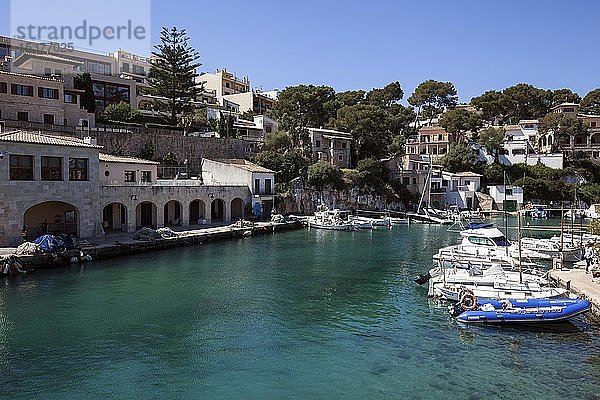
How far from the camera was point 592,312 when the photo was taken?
1788cm

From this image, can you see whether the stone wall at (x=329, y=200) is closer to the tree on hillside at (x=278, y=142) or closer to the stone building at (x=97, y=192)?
the stone building at (x=97, y=192)

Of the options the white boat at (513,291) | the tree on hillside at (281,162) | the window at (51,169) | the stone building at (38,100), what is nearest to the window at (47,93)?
the stone building at (38,100)

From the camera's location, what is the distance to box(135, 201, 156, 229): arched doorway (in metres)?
37.3

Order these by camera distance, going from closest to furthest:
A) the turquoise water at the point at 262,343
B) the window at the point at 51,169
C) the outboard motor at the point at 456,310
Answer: the turquoise water at the point at 262,343, the outboard motor at the point at 456,310, the window at the point at 51,169

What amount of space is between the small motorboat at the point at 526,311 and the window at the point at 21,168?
23.7 meters

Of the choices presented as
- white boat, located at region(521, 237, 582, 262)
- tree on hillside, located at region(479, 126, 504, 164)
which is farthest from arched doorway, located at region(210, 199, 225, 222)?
tree on hillside, located at region(479, 126, 504, 164)

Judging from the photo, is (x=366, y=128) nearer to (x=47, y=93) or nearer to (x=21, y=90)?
(x=47, y=93)

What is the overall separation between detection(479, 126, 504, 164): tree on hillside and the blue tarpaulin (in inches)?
2396

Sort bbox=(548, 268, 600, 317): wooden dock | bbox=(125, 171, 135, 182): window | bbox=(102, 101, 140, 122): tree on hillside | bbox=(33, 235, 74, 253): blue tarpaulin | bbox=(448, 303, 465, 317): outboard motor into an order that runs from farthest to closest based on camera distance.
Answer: bbox=(102, 101, 140, 122): tree on hillside, bbox=(125, 171, 135, 182): window, bbox=(33, 235, 74, 253): blue tarpaulin, bbox=(548, 268, 600, 317): wooden dock, bbox=(448, 303, 465, 317): outboard motor

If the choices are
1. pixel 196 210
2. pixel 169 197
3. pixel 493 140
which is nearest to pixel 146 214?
pixel 169 197

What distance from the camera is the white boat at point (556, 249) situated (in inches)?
1099

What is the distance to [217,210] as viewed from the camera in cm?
4569

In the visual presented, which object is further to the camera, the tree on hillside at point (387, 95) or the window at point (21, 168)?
the tree on hillside at point (387, 95)

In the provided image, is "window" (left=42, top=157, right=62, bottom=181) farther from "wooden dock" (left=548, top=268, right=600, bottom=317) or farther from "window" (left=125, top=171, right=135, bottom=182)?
"wooden dock" (left=548, top=268, right=600, bottom=317)
